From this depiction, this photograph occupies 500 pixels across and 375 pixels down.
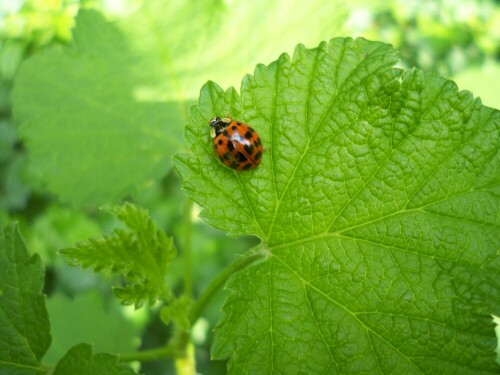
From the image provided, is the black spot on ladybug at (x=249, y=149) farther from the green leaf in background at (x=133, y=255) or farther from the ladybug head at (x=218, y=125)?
the green leaf in background at (x=133, y=255)

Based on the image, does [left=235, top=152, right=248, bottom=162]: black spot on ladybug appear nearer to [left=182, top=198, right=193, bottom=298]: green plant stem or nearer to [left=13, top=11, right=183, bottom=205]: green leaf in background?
[left=182, top=198, right=193, bottom=298]: green plant stem

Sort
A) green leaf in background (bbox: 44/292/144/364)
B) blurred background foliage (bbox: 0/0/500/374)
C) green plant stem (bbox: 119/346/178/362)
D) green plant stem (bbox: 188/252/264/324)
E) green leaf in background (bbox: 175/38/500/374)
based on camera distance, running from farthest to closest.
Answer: green leaf in background (bbox: 44/292/144/364) < blurred background foliage (bbox: 0/0/500/374) < green plant stem (bbox: 119/346/178/362) < green plant stem (bbox: 188/252/264/324) < green leaf in background (bbox: 175/38/500/374)

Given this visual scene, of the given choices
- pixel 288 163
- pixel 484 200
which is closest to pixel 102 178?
pixel 288 163

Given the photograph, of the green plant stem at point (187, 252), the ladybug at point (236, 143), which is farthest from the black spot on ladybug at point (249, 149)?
the green plant stem at point (187, 252)

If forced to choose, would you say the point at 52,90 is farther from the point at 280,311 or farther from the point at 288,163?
the point at 280,311

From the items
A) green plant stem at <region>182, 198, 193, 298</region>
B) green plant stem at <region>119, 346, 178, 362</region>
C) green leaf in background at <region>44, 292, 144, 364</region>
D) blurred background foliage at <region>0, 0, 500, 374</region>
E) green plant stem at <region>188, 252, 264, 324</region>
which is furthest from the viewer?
green leaf in background at <region>44, 292, 144, 364</region>

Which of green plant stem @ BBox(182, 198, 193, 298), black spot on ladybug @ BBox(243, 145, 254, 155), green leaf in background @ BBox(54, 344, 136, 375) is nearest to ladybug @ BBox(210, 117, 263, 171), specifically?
black spot on ladybug @ BBox(243, 145, 254, 155)

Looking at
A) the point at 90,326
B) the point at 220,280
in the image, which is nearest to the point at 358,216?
the point at 220,280
